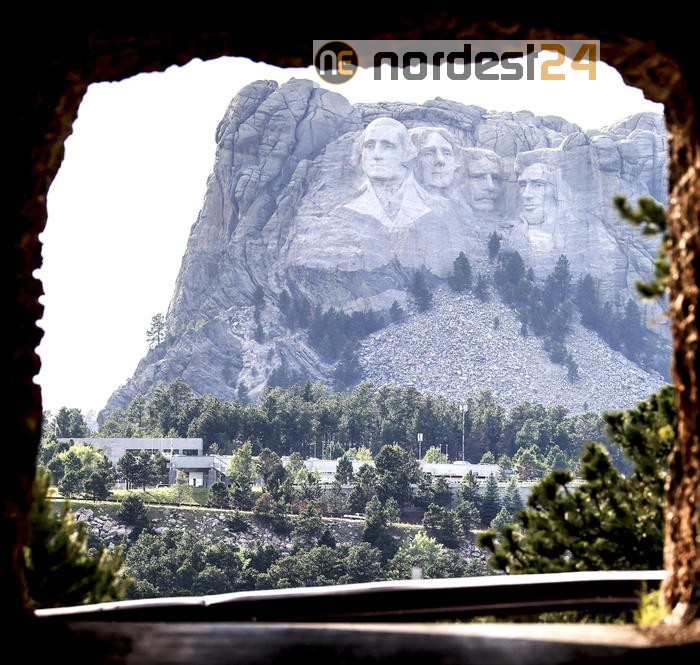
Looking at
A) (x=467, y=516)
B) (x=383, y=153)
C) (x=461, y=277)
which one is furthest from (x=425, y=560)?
(x=383, y=153)

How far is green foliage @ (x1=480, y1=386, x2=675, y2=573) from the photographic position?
7.71 meters

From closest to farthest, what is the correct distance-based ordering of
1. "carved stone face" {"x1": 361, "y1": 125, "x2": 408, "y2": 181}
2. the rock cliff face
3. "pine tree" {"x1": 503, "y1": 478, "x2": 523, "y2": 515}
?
1. "pine tree" {"x1": 503, "y1": 478, "x2": 523, "y2": 515}
2. the rock cliff face
3. "carved stone face" {"x1": 361, "y1": 125, "x2": 408, "y2": 181}

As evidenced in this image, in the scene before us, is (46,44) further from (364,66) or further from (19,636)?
(19,636)

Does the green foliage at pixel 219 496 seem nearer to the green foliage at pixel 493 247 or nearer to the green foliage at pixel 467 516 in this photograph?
the green foliage at pixel 467 516

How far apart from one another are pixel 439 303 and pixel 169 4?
135125 mm

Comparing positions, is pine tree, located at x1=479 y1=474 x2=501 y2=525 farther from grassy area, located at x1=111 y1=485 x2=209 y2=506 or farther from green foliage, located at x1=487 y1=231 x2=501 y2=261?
green foliage, located at x1=487 y1=231 x2=501 y2=261

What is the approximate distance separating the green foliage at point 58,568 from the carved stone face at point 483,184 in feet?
465

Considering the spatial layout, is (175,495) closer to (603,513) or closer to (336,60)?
(603,513)

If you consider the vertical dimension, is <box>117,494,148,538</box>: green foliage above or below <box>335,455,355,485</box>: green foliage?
below

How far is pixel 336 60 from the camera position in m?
4.88

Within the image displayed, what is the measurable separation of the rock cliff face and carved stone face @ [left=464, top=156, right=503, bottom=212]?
0.19 m

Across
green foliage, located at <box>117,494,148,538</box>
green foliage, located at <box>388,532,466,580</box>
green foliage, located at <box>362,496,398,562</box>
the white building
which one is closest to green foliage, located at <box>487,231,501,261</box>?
the white building

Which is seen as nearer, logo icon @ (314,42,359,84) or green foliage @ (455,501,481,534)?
logo icon @ (314,42,359,84)

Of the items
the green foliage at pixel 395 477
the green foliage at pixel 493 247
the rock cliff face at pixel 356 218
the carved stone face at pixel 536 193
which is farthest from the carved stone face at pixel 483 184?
the green foliage at pixel 395 477
